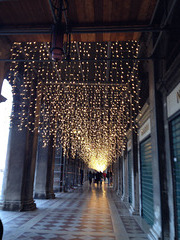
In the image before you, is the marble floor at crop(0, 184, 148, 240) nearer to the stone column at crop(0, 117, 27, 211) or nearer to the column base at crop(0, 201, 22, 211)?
the column base at crop(0, 201, 22, 211)

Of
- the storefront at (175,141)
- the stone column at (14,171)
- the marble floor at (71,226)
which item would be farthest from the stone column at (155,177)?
the stone column at (14,171)

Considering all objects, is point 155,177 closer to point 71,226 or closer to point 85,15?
point 71,226

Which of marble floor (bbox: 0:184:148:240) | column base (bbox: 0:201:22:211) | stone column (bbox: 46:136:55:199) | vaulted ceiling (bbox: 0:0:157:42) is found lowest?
marble floor (bbox: 0:184:148:240)

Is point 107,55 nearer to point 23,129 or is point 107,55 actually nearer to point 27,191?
point 23,129

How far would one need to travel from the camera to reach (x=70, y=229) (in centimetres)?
553

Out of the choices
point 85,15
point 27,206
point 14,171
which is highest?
point 85,15

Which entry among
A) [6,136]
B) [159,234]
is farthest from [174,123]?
[6,136]

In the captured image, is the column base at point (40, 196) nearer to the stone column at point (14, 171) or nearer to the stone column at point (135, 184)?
the stone column at point (14, 171)

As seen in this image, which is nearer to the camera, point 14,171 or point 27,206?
point 27,206

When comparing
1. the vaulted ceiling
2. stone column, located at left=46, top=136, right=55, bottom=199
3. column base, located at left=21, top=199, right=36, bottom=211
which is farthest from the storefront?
stone column, located at left=46, top=136, right=55, bottom=199

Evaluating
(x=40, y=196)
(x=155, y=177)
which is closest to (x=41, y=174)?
(x=40, y=196)

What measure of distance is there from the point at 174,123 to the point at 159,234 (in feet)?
7.33

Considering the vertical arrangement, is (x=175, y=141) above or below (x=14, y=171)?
above

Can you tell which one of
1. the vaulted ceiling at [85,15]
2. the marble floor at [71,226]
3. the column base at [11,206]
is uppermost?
the vaulted ceiling at [85,15]
